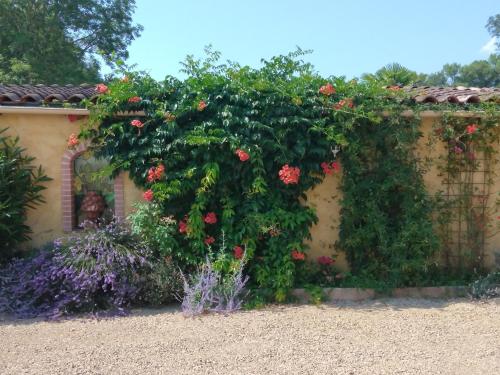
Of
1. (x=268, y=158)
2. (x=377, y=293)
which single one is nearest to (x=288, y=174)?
(x=268, y=158)

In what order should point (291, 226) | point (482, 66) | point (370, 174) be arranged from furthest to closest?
point (482, 66)
point (370, 174)
point (291, 226)

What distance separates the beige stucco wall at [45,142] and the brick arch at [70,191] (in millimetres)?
71

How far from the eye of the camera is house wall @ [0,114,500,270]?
21.1 feet

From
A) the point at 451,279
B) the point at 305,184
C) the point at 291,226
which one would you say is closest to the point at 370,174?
the point at 305,184

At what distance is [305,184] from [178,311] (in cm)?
234

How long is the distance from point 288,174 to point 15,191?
12.3 ft

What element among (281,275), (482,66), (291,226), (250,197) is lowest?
(281,275)

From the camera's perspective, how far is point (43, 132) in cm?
648

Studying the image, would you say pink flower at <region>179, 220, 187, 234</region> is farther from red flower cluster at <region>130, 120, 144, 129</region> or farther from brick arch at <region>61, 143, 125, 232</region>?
red flower cluster at <region>130, 120, 144, 129</region>

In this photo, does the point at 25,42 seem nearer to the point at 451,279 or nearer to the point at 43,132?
the point at 43,132

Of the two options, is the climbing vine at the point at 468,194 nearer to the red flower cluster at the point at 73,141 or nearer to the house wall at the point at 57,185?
the house wall at the point at 57,185

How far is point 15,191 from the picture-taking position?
20.1ft

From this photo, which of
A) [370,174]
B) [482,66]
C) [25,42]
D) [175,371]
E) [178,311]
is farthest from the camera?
[482,66]

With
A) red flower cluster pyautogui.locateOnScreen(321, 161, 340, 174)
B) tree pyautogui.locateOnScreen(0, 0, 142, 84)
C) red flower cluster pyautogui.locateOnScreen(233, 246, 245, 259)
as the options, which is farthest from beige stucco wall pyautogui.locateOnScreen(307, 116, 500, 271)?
tree pyautogui.locateOnScreen(0, 0, 142, 84)
